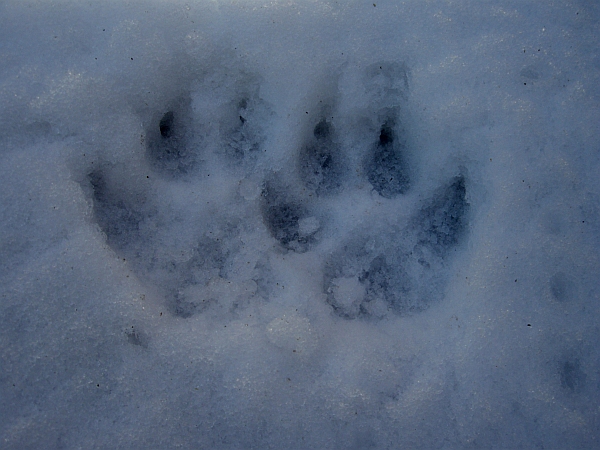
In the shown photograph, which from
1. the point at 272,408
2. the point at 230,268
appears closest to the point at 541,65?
the point at 230,268

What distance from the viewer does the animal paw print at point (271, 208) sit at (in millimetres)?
1201

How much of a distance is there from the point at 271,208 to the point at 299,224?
0.29 feet

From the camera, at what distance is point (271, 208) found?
125 centimetres

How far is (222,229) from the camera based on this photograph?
4.00 feet

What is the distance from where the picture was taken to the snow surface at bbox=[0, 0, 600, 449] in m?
1.11

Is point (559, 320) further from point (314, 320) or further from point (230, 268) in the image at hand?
point (230, 268)

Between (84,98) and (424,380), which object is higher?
(84,98)

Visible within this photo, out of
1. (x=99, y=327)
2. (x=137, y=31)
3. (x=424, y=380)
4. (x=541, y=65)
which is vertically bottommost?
(x=424, y=380)

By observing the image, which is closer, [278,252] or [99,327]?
[99,327]

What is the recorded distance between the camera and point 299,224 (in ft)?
4.11

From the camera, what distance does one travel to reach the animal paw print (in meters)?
1.20

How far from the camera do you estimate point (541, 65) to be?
125 cm

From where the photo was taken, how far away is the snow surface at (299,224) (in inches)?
43.6

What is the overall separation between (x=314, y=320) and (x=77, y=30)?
0.99 meters
